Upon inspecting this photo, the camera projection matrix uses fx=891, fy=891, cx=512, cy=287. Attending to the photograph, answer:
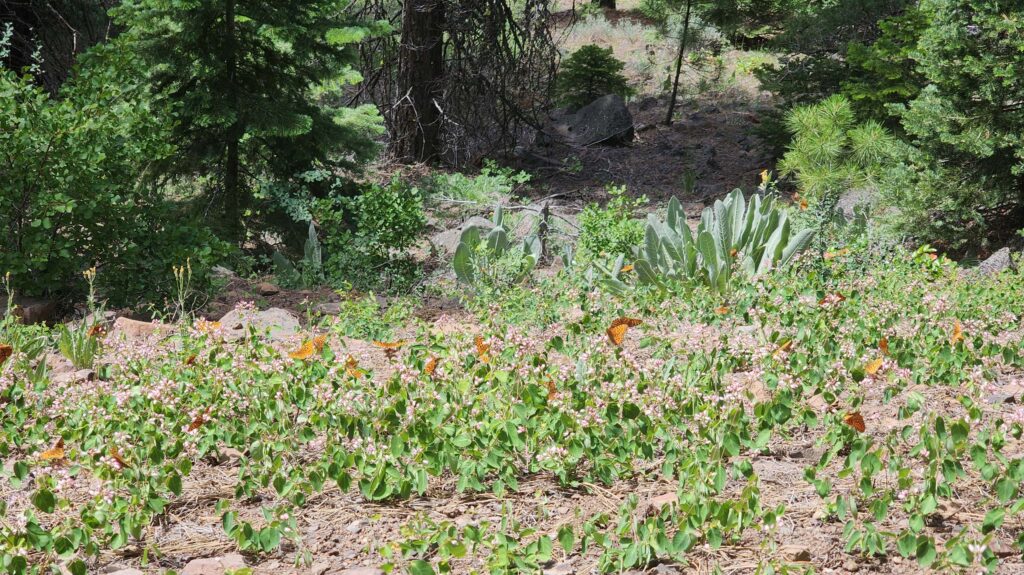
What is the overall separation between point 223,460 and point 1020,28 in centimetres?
558

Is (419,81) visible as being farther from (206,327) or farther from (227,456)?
(227,456)

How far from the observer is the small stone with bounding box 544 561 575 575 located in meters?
2.18

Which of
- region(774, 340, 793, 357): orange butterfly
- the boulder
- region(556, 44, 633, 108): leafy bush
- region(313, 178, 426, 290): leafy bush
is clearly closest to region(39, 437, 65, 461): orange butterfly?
region(774, 340, 793, 357): orange butterfly

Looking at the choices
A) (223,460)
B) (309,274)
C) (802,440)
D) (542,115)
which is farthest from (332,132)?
(542,115)

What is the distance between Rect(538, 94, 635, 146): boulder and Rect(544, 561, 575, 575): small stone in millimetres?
9211

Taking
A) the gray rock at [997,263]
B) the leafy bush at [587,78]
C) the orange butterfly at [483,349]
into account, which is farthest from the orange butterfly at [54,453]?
the leafy bush at [587,78]

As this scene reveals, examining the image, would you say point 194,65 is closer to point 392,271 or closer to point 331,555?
point 392,271

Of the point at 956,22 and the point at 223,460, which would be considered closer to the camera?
the point at 223,460

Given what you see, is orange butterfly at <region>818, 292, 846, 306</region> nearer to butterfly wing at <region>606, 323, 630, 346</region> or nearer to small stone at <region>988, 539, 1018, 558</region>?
butterfly wing at <region>606, 323, 630, 346</region>

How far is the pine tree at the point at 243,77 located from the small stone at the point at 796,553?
463 centimetres

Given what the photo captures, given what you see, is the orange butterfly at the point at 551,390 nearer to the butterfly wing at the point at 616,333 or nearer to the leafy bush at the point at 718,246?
the butterfly wing at the point at 616,333

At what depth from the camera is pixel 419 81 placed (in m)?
9.97

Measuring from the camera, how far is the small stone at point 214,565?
2.22m

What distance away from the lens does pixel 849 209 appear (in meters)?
7.45
